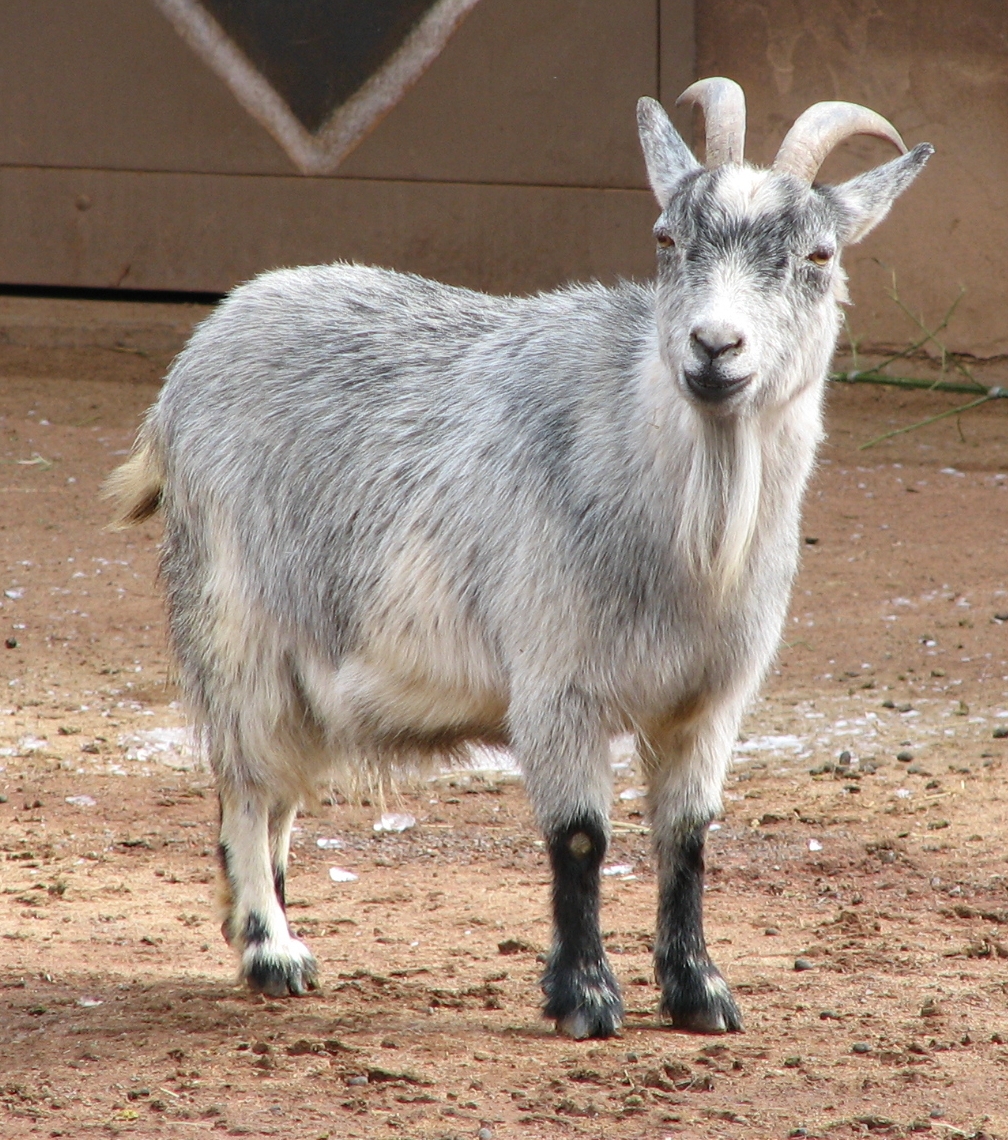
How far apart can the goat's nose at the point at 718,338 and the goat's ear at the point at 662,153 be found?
1.41ft

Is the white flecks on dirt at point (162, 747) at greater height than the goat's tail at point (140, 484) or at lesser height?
lesser

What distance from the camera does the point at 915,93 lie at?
7691 millimetres

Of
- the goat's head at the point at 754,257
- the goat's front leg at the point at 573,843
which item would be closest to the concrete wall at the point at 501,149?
the goat's head at the point at 754,257

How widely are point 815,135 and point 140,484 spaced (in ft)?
5.69

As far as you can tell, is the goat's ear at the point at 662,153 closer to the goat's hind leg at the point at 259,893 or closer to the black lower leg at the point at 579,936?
the black lower leg at the point at 579,936

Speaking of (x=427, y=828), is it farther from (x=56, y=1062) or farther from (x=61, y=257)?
(x=61, y=257)

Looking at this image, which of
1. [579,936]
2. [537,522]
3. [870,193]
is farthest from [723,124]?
[579,936]

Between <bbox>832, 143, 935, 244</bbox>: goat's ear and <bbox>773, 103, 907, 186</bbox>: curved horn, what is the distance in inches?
2.3

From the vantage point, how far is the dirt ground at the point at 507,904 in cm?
287

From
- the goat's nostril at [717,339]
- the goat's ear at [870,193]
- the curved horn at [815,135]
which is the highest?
the curved horn at [815,135]

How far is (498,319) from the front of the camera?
3.62m

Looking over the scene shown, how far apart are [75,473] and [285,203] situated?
194 centimetres

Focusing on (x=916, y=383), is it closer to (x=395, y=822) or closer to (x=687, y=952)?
(x=395, y=822)

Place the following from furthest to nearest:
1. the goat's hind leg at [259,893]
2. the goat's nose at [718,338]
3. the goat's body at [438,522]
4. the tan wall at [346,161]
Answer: the tan wall at [346,161] → the goat's hind leg at [259,893] → the goat's body at [438,522] → the goat's nose at [718,338]
